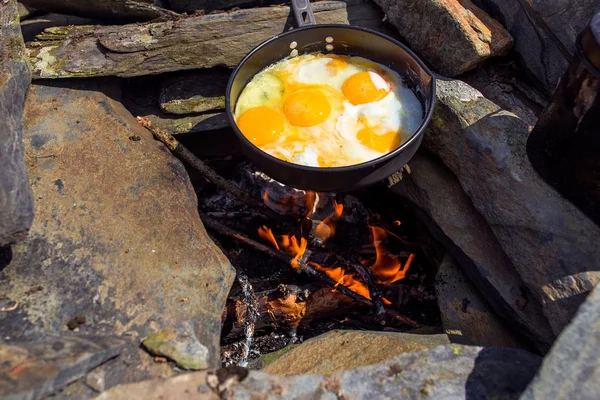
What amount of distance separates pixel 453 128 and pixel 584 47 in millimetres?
1077

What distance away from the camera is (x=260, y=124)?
3404 millimetres

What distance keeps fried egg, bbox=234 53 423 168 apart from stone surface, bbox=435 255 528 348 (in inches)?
37.1

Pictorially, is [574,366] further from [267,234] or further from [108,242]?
[108,242]

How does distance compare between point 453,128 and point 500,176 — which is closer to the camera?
point 500,176

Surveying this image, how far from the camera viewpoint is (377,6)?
4.17m

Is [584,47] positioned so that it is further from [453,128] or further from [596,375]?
[596,375]

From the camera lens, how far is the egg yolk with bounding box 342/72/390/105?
3.53m

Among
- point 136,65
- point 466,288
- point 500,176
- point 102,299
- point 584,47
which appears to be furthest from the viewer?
point 136,65

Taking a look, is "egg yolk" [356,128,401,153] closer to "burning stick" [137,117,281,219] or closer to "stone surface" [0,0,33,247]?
"burning stick" [137,117,281,219]

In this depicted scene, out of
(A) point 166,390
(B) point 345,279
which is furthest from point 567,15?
(A) point 166,390

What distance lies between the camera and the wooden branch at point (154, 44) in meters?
3.84

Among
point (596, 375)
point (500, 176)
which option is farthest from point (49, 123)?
point (596, 375)

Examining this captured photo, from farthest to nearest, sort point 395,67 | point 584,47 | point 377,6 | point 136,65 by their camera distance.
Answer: point 377,6
point 136,65
point 395,67
point 584,47

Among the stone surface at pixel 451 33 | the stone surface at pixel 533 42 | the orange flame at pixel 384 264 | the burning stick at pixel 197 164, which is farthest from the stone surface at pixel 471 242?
the burning stick at pixel 197 164
